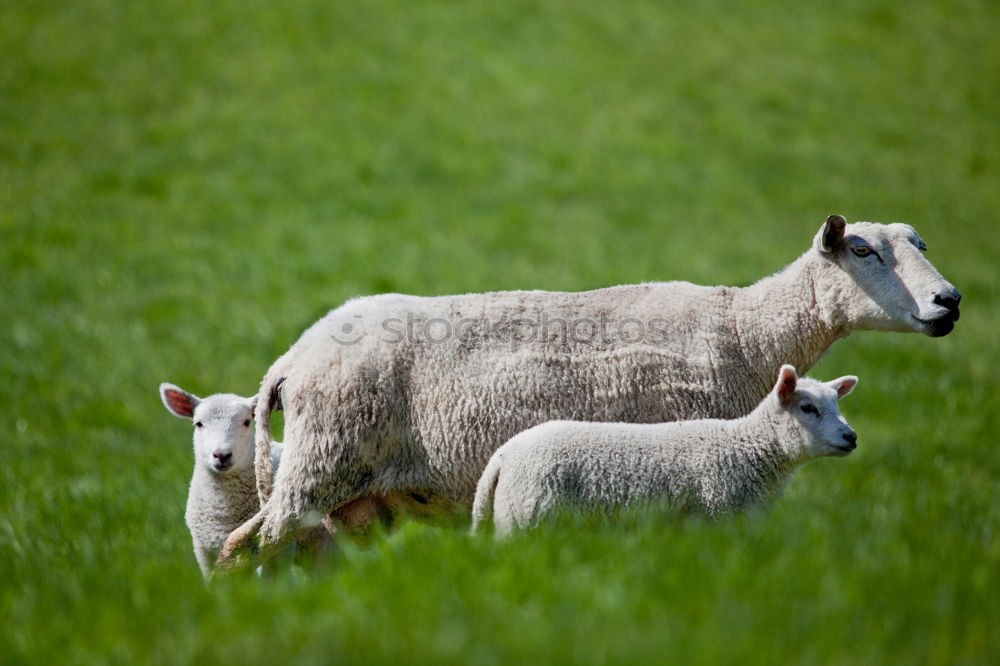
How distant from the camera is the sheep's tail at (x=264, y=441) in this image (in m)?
5.23

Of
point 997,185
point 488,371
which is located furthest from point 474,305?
point 997,185

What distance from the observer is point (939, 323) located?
201 inches

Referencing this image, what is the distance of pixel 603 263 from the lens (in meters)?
14.6

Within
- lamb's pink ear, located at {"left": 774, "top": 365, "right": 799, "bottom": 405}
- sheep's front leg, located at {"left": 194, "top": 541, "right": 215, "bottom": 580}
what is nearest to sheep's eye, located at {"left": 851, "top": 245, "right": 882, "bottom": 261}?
lamb's pink ear, located at {"left": 774, "top": 365, "right": 799, "bottom": 405}

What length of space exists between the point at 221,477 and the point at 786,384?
9.26 ft

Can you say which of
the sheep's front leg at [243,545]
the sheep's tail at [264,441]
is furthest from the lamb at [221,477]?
the sheep's front leg at [243,545]

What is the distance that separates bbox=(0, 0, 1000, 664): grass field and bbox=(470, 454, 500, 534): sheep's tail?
215 millimetres

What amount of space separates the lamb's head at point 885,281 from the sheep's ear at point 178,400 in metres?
3.37

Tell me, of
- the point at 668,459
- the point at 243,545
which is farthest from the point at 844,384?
the point at 243,545

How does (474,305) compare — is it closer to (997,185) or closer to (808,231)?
(808,231)

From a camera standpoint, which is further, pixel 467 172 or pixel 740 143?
pixel 740 143

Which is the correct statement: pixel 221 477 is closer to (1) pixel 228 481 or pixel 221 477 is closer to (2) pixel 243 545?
(1) pixel 228 481

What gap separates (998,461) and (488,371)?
17.5 ft

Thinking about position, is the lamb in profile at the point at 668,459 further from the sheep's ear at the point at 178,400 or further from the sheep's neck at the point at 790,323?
the sheep's ear at the point at 178,400
